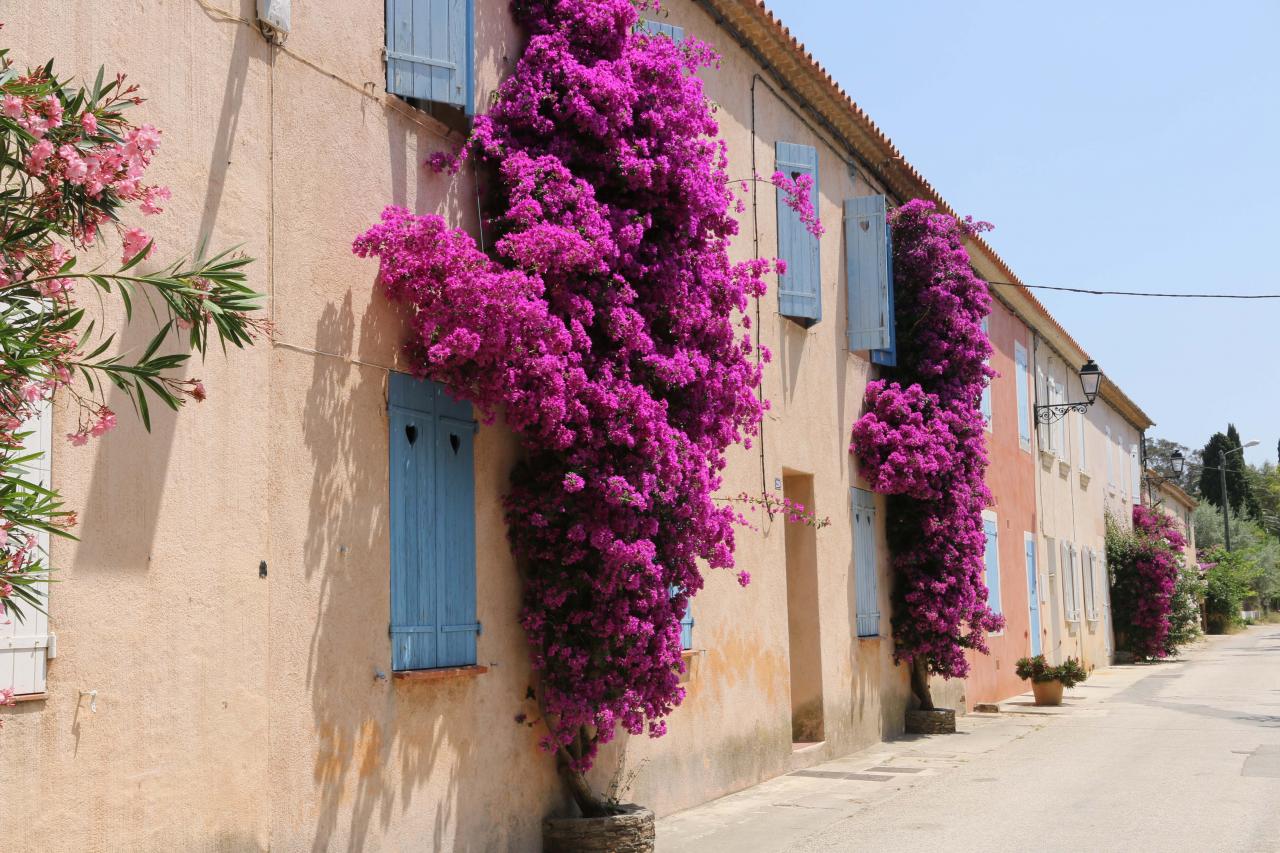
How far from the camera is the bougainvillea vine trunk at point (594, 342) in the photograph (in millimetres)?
7367

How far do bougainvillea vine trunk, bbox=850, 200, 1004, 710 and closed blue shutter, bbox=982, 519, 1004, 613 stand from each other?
300cm

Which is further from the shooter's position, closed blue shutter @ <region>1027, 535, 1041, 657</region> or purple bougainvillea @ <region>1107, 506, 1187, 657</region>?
purple bougainvillea @ <region>1107, 506, 1187, 657</region>

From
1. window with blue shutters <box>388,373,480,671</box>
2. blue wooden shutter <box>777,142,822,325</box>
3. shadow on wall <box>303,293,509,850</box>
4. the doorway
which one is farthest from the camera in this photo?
the doorway

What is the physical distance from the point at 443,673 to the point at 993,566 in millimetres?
14414

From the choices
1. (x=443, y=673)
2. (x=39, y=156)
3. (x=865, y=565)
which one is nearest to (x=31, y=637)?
(x=39, y=156)

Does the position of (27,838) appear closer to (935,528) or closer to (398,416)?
(398,416)

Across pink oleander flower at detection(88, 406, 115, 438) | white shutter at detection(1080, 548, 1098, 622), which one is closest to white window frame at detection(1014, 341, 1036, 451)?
white shutter at detection(1080, 548, 1098, 622)

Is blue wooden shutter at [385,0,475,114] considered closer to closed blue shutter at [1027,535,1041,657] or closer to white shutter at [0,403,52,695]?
white shutter at [0,403,52,695]

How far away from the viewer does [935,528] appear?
51.2ft

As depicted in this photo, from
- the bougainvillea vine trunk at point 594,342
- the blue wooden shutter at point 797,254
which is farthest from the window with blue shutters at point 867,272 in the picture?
the bougainvillea vine trunk at point 594,342

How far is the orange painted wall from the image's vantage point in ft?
66.9

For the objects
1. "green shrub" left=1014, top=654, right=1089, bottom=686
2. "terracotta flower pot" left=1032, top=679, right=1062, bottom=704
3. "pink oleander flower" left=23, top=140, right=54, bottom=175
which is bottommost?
"terracotta flower pot" left=1032, top=679, right=1062, bottom=704

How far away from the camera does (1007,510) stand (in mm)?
21828

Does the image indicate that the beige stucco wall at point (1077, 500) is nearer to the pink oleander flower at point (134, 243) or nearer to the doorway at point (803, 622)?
the doorway at point (803, 622)
